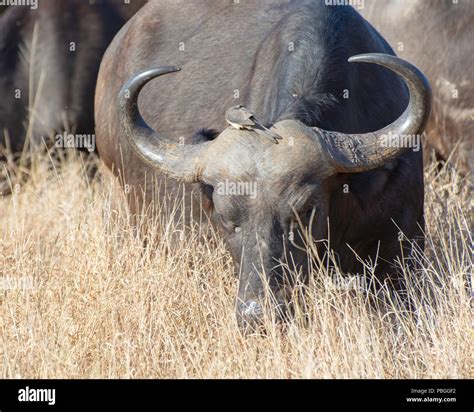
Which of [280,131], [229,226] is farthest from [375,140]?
[229,226]

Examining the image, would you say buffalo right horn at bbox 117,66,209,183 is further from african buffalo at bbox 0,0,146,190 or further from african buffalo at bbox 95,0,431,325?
african buffalo at bbox 0,0,146,190

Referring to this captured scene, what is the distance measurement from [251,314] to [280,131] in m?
0.97

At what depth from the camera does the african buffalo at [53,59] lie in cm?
1128

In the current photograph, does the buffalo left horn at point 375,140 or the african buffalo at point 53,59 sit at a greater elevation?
the african buffalo at point 53,59

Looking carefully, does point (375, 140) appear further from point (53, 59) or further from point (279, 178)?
point (53, 59)

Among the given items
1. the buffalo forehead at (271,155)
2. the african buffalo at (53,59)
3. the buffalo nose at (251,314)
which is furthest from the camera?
the african buffalo at (53,59)

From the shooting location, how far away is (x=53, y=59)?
11.4 meters

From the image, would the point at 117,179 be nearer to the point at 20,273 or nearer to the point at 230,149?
the point at 20,273

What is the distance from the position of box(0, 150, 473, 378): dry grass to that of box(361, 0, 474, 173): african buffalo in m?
1.91

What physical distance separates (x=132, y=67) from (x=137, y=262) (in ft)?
7.20

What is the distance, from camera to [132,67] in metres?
8.59

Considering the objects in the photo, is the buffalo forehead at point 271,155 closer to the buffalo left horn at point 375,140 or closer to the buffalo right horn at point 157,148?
the buffalo left horn at point 375,140

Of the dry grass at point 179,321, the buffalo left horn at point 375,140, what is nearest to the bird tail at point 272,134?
the buffalo left horn at point 375,140

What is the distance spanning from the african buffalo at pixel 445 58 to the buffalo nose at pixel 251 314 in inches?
162
